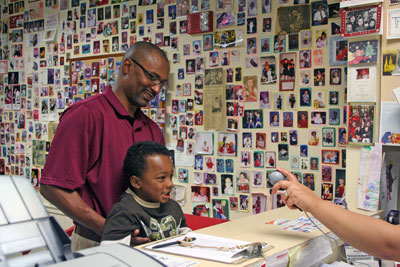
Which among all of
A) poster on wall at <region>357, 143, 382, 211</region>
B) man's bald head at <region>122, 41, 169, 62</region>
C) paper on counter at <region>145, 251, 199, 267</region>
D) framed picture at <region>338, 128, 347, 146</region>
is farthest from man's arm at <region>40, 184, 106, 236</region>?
framed picture at <region>338, 128, 347, 146</region>

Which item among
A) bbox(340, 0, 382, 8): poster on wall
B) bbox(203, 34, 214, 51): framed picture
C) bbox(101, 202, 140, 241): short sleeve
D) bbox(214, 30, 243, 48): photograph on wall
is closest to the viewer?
bbox(101, 202, 140, 241): short sleeve

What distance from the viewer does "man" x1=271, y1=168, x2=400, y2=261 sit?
1.18 meters

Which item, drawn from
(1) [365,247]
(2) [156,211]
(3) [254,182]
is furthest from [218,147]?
(1) [365,247]

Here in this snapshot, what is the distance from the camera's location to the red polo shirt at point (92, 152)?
1.66 m

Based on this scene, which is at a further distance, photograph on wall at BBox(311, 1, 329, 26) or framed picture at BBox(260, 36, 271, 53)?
framed picture at BBox(260, 36, 271, 53)

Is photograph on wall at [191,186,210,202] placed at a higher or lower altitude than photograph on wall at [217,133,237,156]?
lower

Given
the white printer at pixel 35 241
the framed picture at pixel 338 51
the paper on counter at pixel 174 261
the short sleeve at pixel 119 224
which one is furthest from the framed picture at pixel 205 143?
the white printer at pixel 35 241

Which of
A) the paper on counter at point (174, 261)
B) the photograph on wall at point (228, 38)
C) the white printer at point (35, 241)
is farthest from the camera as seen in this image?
the photograph on wall at point (228, 38)

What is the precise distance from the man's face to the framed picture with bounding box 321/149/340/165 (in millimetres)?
1092

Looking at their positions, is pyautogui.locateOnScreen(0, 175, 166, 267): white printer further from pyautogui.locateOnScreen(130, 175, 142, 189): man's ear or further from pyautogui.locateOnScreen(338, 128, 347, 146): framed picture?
pyautogui.locateOnScreen(338, 128, 347, 146): framed picture

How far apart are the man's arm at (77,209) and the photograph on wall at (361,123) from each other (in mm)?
1151

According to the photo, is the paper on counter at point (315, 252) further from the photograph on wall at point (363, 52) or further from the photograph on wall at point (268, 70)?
the photograph on wall at point (268, 70)

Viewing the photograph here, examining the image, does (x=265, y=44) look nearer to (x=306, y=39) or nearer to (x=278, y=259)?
(x=306, y=39)

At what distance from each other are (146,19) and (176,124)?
2.60ft
